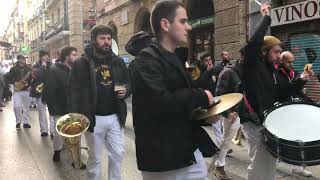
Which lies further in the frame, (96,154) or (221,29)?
(221,29)

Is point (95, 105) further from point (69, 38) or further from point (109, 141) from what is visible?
point (69, 38)

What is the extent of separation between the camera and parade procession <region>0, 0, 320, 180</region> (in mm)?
2570

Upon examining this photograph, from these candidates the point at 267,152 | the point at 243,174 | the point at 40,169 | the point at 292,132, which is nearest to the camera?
the point at 292,132

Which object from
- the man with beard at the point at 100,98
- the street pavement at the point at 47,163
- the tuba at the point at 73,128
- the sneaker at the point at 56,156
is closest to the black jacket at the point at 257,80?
the man with beard at the point at 100,98

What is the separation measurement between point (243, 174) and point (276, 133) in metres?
2.76

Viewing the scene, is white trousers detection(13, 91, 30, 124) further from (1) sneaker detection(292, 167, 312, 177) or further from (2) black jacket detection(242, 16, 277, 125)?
(2) black jacket detection(242, 16, 277, 125)

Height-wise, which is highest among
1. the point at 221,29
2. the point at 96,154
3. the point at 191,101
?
the point at 221,29

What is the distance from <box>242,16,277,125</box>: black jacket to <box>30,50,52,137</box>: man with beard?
591 cm

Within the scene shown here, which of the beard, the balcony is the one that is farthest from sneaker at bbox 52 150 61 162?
the balcony

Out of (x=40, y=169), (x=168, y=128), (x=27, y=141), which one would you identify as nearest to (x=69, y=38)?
(x=27, y=141)

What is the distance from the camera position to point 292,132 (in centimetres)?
347

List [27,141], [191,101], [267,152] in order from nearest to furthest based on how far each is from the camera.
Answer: [191,101]
[267,152]
[27,141]

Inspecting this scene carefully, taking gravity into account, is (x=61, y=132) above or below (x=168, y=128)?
below

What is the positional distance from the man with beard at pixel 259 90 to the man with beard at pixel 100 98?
148 cm
